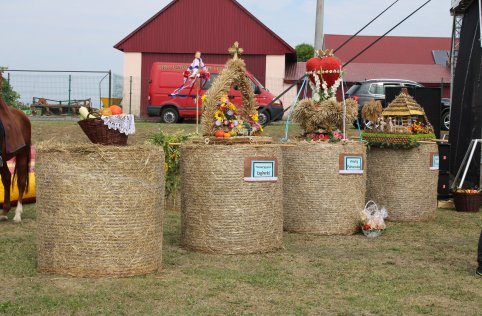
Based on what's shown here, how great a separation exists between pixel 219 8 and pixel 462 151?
66.6ft

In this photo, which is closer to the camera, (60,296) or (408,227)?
(60,296)

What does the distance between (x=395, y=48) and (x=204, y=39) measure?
14.0m

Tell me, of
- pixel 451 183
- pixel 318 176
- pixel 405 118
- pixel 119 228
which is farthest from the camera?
pixel 451 183

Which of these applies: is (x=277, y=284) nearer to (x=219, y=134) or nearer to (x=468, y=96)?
(x=219, y=134)

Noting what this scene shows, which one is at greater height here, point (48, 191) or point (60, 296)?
point (48, 191)

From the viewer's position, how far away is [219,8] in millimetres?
31766

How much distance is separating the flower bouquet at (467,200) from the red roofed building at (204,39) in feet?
65.1

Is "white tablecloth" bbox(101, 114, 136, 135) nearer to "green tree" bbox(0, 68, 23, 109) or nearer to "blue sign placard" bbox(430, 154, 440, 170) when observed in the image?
"blue sign placard" bbox(430, 154, 440, 170)

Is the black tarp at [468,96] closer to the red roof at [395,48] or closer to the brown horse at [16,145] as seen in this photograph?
the brown horse at [16,145]

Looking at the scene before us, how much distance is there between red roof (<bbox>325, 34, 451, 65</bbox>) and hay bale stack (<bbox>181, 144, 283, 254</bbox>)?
33.9 m

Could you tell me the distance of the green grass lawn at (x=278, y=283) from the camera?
4910 millimetres

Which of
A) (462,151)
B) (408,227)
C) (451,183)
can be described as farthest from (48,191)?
(462,151)

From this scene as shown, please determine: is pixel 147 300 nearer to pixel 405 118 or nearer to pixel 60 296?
pixel 60 296

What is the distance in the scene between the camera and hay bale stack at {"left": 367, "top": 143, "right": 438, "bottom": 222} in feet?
31.2
